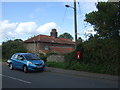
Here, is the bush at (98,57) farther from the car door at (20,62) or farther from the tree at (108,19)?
the car door at (20,62)

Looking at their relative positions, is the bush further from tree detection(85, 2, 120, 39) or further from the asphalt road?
the asphalt road

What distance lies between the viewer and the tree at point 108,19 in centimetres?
1232

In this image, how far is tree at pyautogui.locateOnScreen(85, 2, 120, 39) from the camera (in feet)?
40.4

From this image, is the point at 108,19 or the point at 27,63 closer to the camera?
the point at 108,19

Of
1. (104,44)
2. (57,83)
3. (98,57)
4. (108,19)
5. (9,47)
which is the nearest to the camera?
(57,83)

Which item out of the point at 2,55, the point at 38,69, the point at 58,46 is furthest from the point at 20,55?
the point at 58,46

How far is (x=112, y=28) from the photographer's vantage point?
41.5 feet

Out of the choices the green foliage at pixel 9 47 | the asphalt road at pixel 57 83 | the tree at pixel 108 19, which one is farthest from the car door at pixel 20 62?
the green foliage at pixel 9 47

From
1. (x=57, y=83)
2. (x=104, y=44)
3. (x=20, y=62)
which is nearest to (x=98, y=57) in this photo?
(x=104, y=44)

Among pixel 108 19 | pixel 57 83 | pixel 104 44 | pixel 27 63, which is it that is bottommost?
pixel 57 83

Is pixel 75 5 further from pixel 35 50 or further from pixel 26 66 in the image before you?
pixel 35 50

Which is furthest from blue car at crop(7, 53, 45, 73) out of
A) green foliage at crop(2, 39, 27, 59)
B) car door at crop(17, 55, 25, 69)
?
green foliage at crop(2, 39, 27, 59)

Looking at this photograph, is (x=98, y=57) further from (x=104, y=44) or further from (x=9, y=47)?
(x=9, y=47)

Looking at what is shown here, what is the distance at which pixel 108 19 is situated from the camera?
1229cm
